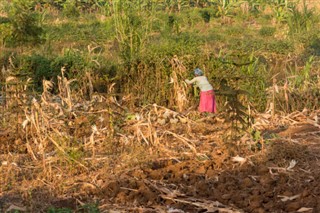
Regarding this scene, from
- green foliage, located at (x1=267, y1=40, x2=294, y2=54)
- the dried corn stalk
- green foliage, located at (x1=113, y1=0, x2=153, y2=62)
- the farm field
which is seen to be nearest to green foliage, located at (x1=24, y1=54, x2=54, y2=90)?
the farm field

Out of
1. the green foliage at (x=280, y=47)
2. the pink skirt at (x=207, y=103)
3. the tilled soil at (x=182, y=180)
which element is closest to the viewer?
the tilled soil at (x=182, y=180)

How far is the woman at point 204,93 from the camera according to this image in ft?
22.0

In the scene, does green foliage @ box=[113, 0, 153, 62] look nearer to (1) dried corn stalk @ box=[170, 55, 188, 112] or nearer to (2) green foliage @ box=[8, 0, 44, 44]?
(1) dried corn stalk @ box=[170, 55, 188, 112]

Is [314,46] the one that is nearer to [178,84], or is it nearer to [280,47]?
[280,47]

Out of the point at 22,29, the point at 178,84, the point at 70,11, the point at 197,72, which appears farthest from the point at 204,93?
the point at 70,11

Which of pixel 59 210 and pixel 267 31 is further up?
pixel 59 210

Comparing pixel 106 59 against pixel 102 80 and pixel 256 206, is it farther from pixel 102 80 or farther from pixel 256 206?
pixel 256 206

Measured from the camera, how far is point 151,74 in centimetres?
755

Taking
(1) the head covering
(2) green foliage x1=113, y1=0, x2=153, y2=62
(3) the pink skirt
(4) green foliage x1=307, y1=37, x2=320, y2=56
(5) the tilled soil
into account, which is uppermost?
(2) green foliage x1=113, y1=0, x2=153, y2=62

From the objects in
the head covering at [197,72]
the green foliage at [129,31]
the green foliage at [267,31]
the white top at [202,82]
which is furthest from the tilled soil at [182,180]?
the green foliage at [267,31]

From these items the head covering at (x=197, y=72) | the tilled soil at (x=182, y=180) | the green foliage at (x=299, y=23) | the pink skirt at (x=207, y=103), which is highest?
the head covering at (x=197, y=72)

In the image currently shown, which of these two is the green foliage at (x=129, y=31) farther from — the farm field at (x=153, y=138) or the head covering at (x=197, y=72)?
the head covering at (x=197, y=72)

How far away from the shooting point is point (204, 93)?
6766mm

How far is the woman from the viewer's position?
6715 mm
